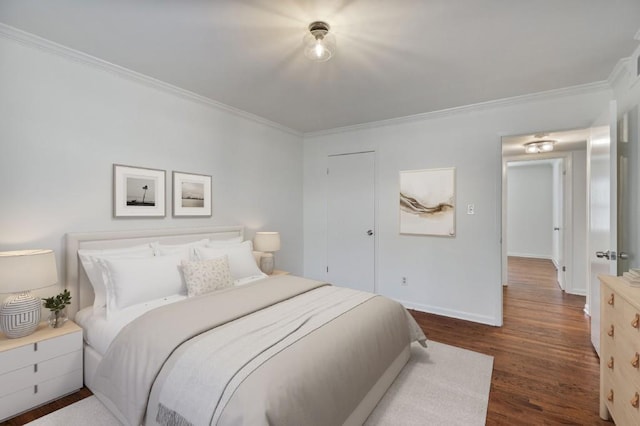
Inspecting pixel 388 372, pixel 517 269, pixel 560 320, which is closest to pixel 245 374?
pixel 388 372

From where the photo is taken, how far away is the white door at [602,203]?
2.33 metres

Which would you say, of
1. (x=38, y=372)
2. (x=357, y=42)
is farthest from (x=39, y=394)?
(x=357, y=42)

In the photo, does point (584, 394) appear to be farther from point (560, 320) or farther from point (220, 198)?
point (220, 198)

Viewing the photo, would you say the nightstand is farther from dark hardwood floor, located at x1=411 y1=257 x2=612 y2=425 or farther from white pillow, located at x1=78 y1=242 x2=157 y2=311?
dark hardwood floor, located at x1=411 y1=257 x2=612 y2=425

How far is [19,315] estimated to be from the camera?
1.94 meters

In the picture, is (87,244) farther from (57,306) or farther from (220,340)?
(220,340)

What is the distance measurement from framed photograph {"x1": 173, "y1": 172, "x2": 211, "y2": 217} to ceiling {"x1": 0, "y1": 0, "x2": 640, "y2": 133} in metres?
0.91

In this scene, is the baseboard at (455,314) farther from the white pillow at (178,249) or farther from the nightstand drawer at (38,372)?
the nightstand drawer at (38,372)

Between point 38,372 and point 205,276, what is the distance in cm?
115

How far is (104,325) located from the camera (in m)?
2.05

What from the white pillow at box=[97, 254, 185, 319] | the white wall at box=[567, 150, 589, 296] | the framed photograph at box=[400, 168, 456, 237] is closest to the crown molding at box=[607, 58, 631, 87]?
the framed photograph at box=[400, 168, 456, 237]

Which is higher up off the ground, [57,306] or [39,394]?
[57,306]

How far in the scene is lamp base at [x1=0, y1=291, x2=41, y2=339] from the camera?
6.29ft

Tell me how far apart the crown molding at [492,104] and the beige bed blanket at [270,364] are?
262cm
